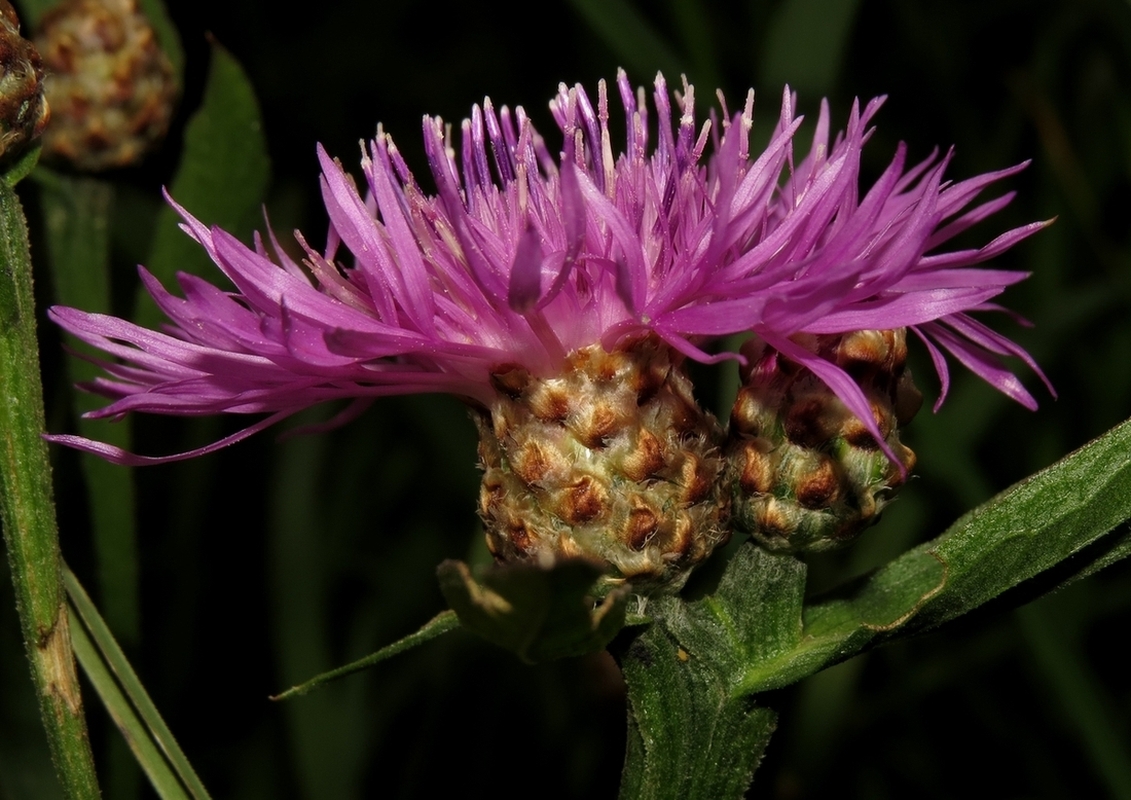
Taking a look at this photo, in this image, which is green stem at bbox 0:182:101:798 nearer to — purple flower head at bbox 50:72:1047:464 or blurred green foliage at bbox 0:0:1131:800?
purple flower head at bbox 50:72:1047:464

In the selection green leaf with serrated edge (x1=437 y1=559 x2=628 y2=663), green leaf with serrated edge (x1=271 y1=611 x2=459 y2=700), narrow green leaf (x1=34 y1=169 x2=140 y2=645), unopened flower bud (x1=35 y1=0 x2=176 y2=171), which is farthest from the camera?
unopened flower bud (x1=35 y1=0 x2=176 y2=171)

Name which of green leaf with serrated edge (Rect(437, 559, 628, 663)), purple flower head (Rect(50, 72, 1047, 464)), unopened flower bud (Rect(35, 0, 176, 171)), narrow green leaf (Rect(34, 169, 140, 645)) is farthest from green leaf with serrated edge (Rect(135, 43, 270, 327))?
green leaf with serrated edge (Rect(437, 559, 628, 663))

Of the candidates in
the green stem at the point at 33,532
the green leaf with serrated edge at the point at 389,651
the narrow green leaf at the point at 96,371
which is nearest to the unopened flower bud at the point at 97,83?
the narrow green leaf at the point at 96,371

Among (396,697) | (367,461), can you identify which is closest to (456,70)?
(367,461)

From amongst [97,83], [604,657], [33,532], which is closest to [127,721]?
[33,532]

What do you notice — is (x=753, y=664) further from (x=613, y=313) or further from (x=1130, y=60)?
(x=1130, y=60)

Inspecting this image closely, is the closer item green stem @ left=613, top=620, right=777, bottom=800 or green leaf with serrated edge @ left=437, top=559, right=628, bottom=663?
green leaf with serrated edge @ left=437, top=559, right=628, bottom=663
